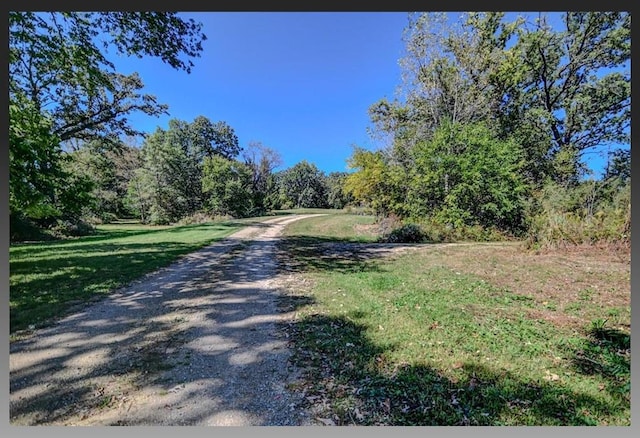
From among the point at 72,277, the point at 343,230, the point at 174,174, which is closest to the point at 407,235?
the point at 343,230

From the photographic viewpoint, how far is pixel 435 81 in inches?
431

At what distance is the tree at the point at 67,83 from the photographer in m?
3.02

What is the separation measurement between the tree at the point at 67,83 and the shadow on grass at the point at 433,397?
11.9ft

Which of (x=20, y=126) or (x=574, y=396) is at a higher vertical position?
(x=20, y=126)

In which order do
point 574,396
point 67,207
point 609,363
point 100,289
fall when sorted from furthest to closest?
point 100,289 < point 67,207 < point 609,363 < point 574,396

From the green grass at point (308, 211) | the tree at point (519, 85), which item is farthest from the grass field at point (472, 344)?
the green grass at point (308, 211)

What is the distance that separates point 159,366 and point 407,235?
9241 millimetres

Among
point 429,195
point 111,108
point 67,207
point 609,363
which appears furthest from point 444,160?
point 67,207

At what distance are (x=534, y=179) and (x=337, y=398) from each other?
25.3 feet

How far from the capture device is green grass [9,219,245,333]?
3.18 meters

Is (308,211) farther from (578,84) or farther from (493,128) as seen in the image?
(578,84)

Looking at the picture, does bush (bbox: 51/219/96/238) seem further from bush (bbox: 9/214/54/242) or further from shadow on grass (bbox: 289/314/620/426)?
shadow on grass (bbox: 289/314/620/426)

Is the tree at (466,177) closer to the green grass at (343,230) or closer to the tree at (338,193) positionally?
the green grass at (343,230)

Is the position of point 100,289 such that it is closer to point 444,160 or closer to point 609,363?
point 609,363
